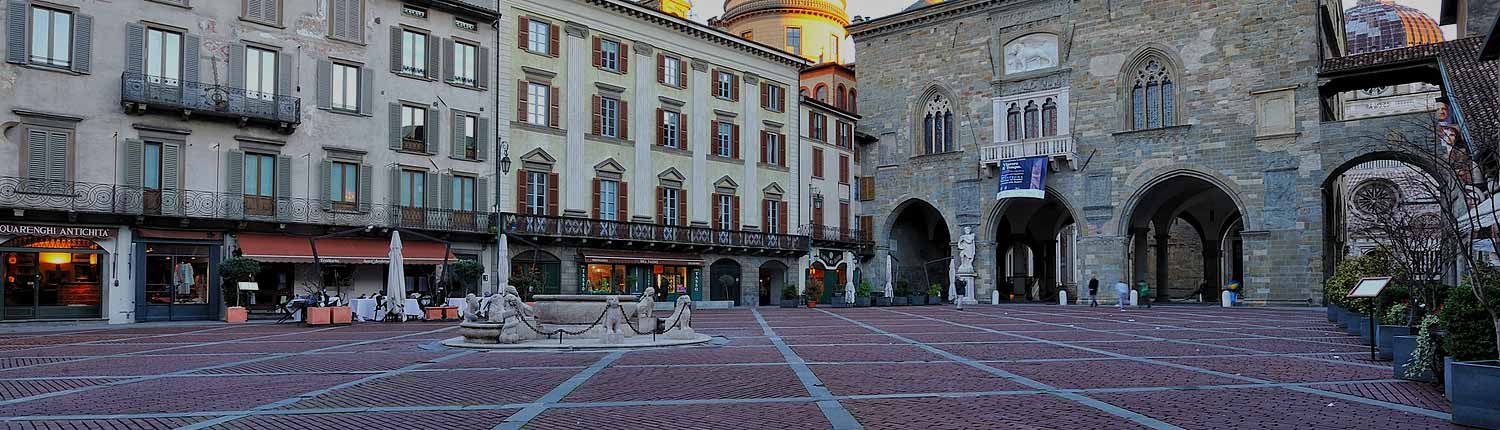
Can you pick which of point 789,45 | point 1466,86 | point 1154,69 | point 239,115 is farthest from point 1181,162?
point 239,115

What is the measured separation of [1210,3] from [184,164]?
119ft

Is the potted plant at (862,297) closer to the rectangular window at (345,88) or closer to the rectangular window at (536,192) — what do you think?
the rectangular window at (536,192)

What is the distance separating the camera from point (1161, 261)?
5303 cm

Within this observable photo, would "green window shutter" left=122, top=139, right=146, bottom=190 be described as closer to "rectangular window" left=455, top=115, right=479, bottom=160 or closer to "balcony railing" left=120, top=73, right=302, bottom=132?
"balcony railing" left=120, top=73, right=302, bottom=132

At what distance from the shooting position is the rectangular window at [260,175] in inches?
1167

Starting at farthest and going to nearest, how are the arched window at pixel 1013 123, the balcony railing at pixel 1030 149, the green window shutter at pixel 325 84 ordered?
the arched window at pixel 1013 123
the balcony railing at pixel 1030 149
the green window shutter at pixel 325 84

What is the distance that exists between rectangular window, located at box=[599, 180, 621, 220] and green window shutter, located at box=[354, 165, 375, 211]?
883 centimetres

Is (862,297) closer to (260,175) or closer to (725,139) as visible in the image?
(725,139)

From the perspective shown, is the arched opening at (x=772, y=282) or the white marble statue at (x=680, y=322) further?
the arched opening at (x=772, y=282)

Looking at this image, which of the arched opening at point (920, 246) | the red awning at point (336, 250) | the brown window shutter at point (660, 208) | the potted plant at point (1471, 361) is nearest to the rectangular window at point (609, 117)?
the brown window shutter at point (660, 208)

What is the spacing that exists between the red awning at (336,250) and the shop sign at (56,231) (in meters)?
3.25

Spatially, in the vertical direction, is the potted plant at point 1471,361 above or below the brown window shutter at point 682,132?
below

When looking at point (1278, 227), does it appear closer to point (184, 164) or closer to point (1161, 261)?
point (1161, 261)

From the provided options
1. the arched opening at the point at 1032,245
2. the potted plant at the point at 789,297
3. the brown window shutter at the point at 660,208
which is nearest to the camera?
the brown window shutter at the point at 660,208
